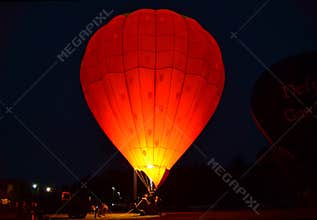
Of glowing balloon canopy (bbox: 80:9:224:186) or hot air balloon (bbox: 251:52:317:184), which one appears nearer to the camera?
hot air balloon (bbox: 251:52:317:184)

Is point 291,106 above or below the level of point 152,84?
below

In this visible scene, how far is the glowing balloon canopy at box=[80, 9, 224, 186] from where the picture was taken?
50.3ft

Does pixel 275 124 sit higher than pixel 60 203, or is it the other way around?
pixel 60 203

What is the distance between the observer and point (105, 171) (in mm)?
47656

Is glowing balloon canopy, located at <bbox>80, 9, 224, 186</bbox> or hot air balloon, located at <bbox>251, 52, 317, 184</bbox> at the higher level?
glowing balloon canopy, located at <bbox>80, 9, 224, 186</bbox>

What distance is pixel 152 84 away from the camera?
15.3 metres

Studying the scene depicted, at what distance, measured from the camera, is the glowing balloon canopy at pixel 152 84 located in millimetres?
15336

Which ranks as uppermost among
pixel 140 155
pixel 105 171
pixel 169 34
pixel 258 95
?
pixel 105 171

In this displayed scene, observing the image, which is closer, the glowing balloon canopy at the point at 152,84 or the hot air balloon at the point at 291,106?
the hot air balloon at the point at 291,106

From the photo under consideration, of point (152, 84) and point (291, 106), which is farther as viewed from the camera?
point (152, 84)

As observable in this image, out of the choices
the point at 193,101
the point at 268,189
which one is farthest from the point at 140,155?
the point at 268,189

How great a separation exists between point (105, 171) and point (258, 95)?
34.5 metres

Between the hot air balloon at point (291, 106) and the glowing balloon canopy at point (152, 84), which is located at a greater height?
the glowing balloon canopy at point (152, 84)

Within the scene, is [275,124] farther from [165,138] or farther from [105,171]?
[105,171]
